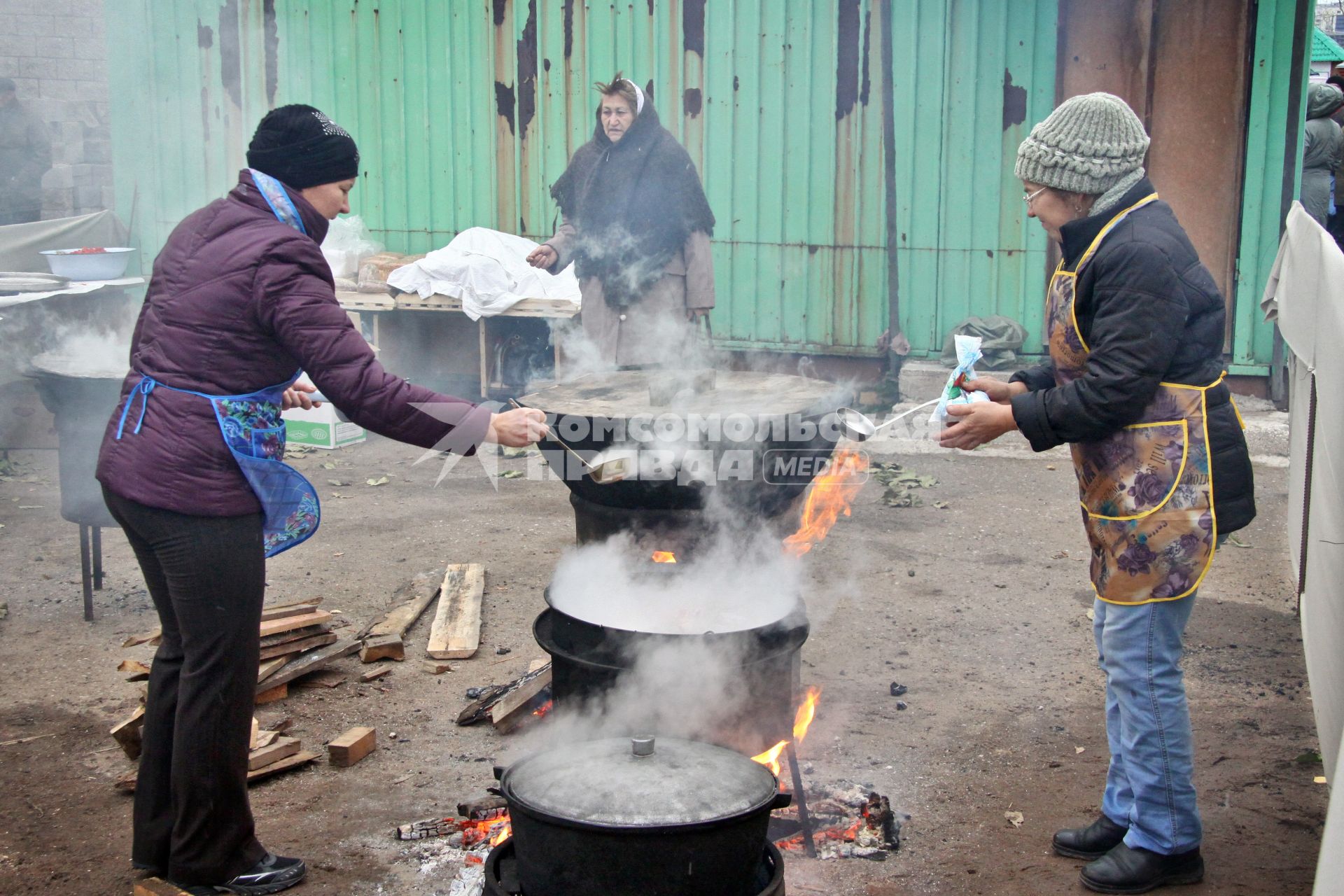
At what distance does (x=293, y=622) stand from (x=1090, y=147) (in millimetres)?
3550

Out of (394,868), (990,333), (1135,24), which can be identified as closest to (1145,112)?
(1135,24)

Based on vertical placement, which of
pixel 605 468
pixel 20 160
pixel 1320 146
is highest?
pixel 1320 146

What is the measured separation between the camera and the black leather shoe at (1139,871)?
10.7 feet

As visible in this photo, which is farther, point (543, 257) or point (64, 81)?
point (64, 81)

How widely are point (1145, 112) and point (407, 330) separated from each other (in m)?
6.48

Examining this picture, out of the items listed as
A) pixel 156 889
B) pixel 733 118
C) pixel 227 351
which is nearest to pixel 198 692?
pixel 156 889

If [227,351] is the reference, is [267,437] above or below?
below

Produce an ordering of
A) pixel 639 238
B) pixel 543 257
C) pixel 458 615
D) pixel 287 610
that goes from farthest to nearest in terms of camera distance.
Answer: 1. pixel 639 238
2. pixel 543 257
3. pixel 458 615
4. pixel 287 610

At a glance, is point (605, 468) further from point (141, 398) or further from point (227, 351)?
point (141, 398)

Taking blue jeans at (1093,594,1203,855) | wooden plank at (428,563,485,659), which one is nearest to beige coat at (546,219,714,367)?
wooden plank at (428,563,485,659)

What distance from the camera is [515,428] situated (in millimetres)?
3232

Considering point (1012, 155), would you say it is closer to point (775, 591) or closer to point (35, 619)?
point (775, 591)

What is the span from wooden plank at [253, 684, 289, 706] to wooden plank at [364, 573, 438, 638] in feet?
1.80

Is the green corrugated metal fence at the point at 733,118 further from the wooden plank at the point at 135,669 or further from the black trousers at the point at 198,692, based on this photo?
the black trousers at the point at 198,692
